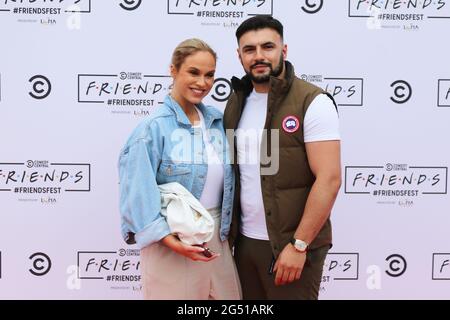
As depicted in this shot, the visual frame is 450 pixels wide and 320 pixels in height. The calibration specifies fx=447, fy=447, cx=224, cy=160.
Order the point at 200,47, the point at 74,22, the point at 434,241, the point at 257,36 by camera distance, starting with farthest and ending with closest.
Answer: the point at 434,241 < the point at 74,22 < the point at 257,36 < the point at 200,47

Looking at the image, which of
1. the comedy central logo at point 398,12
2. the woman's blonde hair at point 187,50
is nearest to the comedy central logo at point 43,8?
the woman's blonde hair at point 187,50

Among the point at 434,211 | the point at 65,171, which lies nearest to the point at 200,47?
the point at 65,171

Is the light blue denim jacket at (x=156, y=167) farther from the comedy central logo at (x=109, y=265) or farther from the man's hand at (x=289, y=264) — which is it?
the comedy central logo at (x=109, y=265)

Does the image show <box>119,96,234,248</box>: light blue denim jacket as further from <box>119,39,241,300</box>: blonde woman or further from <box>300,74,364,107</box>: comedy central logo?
<box>300,74,364,107</box>: comedy central logo

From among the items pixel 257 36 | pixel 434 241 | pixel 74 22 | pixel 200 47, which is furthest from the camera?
pixel 434 241

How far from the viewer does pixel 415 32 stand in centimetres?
235

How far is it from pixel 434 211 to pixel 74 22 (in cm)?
217

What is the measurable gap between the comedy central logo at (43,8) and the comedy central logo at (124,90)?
13.1 inches

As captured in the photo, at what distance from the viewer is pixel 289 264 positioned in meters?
1.57

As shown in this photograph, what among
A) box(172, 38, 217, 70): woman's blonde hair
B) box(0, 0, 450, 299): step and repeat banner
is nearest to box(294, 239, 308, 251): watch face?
box(172, 38, 217, 70): woman's blonde hair

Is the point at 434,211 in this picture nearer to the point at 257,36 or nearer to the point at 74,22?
the point at 257,36

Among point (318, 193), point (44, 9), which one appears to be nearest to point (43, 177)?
point (44, 9)

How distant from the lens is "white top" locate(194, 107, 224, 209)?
5.18 ft

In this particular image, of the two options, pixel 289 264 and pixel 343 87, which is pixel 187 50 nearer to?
pixel 289 264
